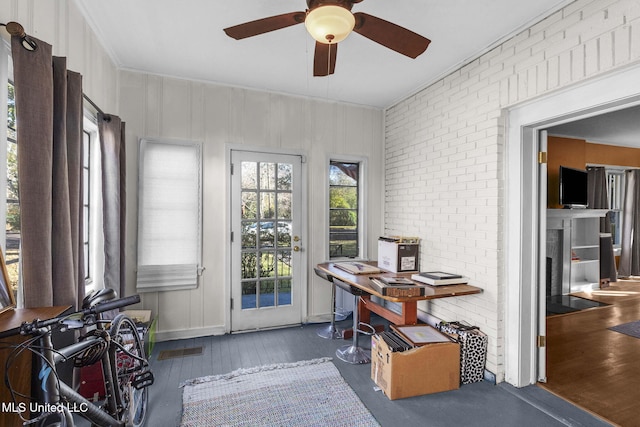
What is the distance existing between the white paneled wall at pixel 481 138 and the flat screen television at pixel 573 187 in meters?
2.78

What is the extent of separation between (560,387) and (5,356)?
329 cm

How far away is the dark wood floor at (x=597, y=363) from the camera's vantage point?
2.24m

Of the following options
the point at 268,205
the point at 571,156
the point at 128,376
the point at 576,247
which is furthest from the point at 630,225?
the point at 128,376

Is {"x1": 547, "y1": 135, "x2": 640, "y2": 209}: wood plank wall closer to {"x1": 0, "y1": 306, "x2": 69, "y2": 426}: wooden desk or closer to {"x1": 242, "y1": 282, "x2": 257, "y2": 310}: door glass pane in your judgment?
{"x1": 242, "y1": 282, "x2": 257, "y2": 310}: door glass pane

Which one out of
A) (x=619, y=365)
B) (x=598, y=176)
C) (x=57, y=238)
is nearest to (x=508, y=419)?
(x=619, y=365)

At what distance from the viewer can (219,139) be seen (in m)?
3.47

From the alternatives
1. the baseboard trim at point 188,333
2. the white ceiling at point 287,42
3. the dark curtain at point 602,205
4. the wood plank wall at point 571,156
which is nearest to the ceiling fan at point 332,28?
the white ceiling at point 287,42

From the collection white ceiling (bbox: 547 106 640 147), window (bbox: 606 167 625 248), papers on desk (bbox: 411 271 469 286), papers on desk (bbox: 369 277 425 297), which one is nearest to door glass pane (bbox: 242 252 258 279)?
papers on desk (bbox: 369 277 425 297)

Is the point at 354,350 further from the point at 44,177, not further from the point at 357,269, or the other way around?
the point at 44,177

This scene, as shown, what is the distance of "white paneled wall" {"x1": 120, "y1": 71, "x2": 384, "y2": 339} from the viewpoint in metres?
3.21

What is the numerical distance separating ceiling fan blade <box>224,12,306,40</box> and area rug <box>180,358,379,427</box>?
234cm

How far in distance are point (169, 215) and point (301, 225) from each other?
1.42 metres

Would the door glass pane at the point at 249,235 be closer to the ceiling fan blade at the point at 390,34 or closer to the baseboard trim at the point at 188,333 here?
the baseboard trim at the point at 188,333

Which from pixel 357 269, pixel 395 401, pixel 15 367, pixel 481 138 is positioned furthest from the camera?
pixel 357 269
